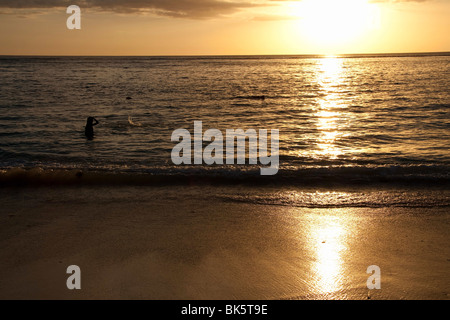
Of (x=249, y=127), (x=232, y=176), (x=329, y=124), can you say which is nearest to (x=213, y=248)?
(x=232, y=176)

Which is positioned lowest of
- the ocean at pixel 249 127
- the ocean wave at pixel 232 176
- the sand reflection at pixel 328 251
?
the sand reflection at pixel 328 251

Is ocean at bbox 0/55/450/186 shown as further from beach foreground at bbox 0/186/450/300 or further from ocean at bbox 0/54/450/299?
beach foreground at bbox 0/186/450/300

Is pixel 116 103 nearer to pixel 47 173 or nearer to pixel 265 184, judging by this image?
pixel 47 173

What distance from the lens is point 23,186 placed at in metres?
9.31

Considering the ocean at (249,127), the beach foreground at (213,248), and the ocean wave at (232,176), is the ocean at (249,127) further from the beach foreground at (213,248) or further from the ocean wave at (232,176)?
the beach foreground at (213,248)

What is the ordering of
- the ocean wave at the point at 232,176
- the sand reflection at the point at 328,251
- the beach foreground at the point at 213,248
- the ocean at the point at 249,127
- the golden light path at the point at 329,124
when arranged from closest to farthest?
the beach foreground at the point at 213,248 → the sand reflection at the point at 328,251 → the ocean wave at the point at 232,176 → the ocean at the point at 249,127 → the golden light path at the point at 329,124

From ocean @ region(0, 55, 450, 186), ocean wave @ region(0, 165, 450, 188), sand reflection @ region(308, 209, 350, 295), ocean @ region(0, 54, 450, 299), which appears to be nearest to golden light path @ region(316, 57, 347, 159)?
ocean @ region(0, 55, 450, 186)

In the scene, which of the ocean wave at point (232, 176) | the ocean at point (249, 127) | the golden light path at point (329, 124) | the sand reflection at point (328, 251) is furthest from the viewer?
the golden light path at point (329, 124)

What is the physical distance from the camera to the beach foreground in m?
4.79

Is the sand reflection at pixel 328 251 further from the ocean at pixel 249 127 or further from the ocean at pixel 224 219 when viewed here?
the ocean at pixel 249 127

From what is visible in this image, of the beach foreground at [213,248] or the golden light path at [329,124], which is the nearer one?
the beach foreground at [213,248]

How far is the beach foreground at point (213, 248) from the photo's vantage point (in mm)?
4789

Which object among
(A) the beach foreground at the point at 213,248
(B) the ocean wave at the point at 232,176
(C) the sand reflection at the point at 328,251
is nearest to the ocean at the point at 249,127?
(B) the ocean wave at the point at 232,176

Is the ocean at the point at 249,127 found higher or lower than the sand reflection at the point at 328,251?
higher
